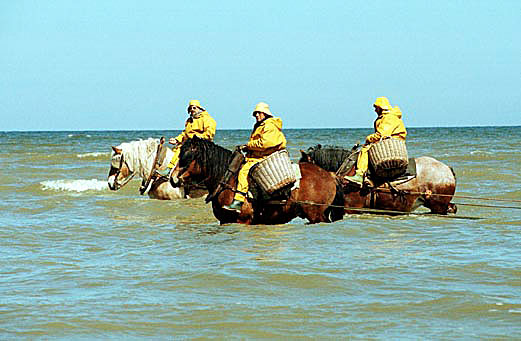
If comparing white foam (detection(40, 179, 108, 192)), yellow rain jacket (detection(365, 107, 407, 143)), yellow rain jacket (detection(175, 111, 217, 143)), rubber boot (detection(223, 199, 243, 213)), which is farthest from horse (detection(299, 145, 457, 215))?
white foam (detection(40, 179, 108, 192))

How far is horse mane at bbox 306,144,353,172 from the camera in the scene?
10.2 meters

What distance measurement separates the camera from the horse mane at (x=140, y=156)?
11562 millimetres

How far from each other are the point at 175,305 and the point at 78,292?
0.97 meters

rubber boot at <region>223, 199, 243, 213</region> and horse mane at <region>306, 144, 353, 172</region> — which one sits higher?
horse mane at <region>306, 144, 353, 172</region>

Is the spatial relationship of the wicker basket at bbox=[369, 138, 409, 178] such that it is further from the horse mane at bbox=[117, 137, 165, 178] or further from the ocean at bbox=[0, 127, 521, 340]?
the horse mane at bbox=[117, 137, 165, 178]

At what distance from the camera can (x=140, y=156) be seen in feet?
37.9

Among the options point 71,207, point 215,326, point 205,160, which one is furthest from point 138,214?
point 215,326

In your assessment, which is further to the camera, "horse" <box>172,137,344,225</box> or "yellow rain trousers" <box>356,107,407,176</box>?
"yellow rain trousers" <box>356,107,407,176</box>

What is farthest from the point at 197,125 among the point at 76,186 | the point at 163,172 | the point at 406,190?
the point at 76,186

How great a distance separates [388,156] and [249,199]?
1971 mm

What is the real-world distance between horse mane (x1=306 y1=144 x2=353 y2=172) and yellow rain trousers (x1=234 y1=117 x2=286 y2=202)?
1583 mm

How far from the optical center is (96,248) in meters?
8.35

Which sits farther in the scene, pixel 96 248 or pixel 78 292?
pixel 96 248

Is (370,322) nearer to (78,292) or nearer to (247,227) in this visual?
(78,292)
